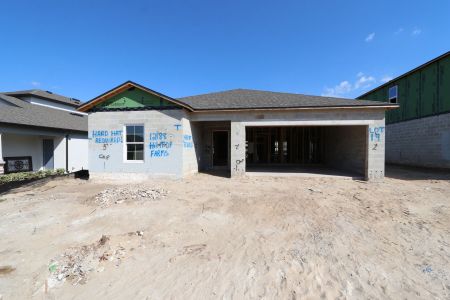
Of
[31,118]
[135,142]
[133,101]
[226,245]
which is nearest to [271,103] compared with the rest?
[133,101]

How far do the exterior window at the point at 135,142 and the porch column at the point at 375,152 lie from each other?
10.4 meters

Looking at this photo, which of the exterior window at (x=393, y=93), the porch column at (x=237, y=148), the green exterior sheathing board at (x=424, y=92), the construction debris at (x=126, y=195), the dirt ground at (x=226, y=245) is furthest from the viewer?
the exterior window at (x=393, y=93)

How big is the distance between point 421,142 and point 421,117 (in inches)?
67.3

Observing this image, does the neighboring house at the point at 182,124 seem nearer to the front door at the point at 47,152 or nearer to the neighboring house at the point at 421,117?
the neighboring house at the point at 421,117

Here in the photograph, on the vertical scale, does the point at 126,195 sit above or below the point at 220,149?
below

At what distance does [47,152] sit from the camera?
16438mm

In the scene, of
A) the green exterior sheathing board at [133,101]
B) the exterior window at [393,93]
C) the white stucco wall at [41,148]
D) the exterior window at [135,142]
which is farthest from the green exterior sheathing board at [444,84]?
the white stucco wall at [41,148]

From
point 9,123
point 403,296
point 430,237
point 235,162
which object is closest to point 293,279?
point 403,296

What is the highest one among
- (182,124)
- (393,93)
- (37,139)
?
(393,93)

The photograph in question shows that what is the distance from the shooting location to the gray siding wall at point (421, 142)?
46.5ft

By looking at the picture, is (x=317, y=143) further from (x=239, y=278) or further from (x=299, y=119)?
(x=239, y=278)

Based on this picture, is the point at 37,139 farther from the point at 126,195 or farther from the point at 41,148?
the point at 126,195

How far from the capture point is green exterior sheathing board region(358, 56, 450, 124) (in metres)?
14.2

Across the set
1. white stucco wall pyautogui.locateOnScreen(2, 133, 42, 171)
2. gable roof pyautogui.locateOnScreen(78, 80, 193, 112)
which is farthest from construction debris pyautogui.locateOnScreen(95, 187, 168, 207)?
white stucco wall pyautogui.locateOnScreen(2, 133, 42, 171)
